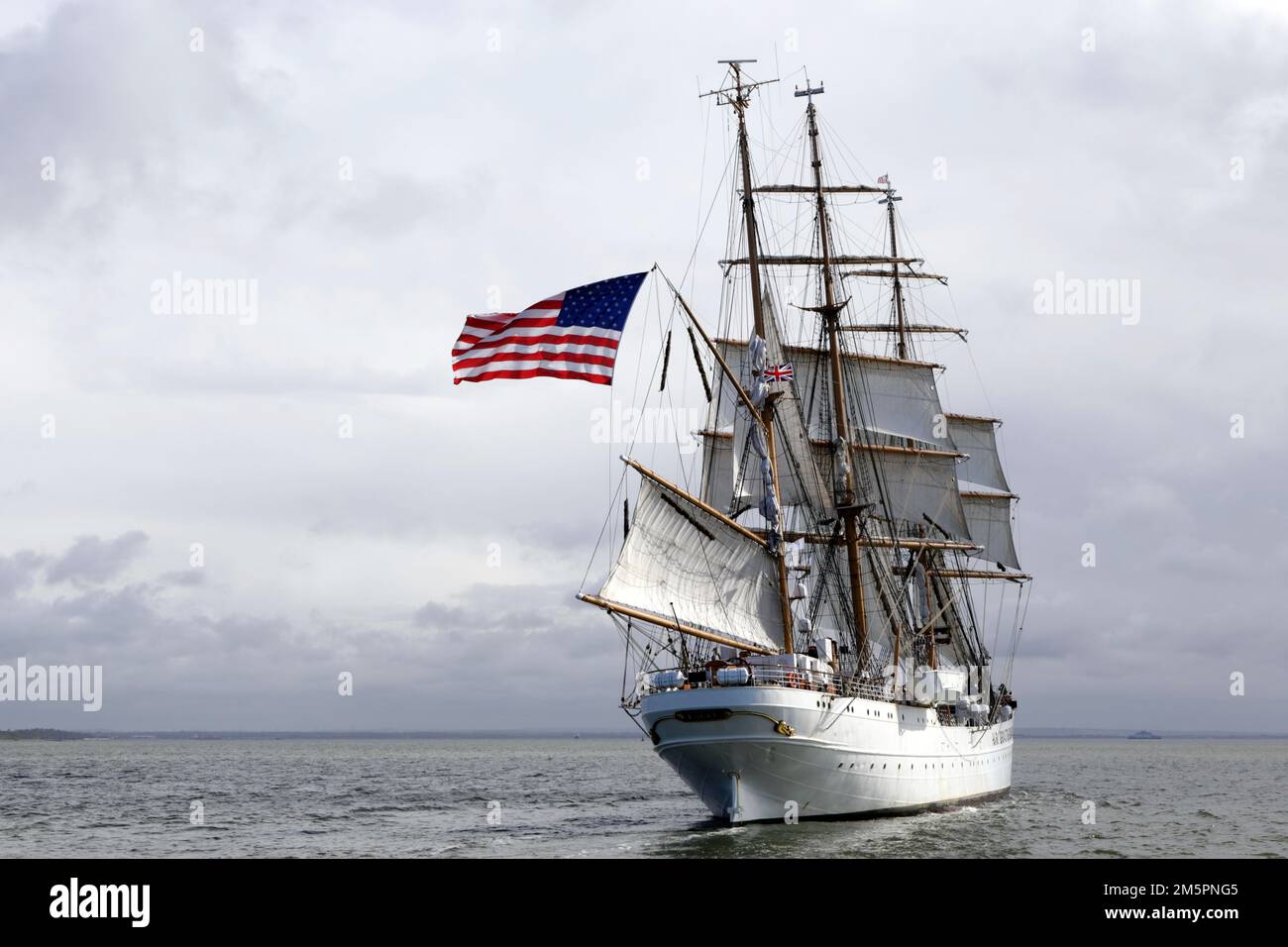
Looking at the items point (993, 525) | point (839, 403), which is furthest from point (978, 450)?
point (839, 403)

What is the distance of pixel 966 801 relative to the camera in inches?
2682

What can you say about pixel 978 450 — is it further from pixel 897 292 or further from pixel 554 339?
pixel 554 339

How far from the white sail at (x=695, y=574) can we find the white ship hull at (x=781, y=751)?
3.91 metres

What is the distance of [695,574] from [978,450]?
2322 inches

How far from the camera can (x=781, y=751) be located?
49469 millimetres

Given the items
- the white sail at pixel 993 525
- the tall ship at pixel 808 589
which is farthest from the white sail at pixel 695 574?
the white sail at pixel 993 525

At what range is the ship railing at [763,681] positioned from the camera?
1996 inches

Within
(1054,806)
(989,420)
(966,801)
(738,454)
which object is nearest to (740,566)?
(738,454)

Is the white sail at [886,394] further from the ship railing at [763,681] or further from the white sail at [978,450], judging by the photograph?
the ship railing at [763,681]

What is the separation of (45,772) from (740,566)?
87.0 meters
